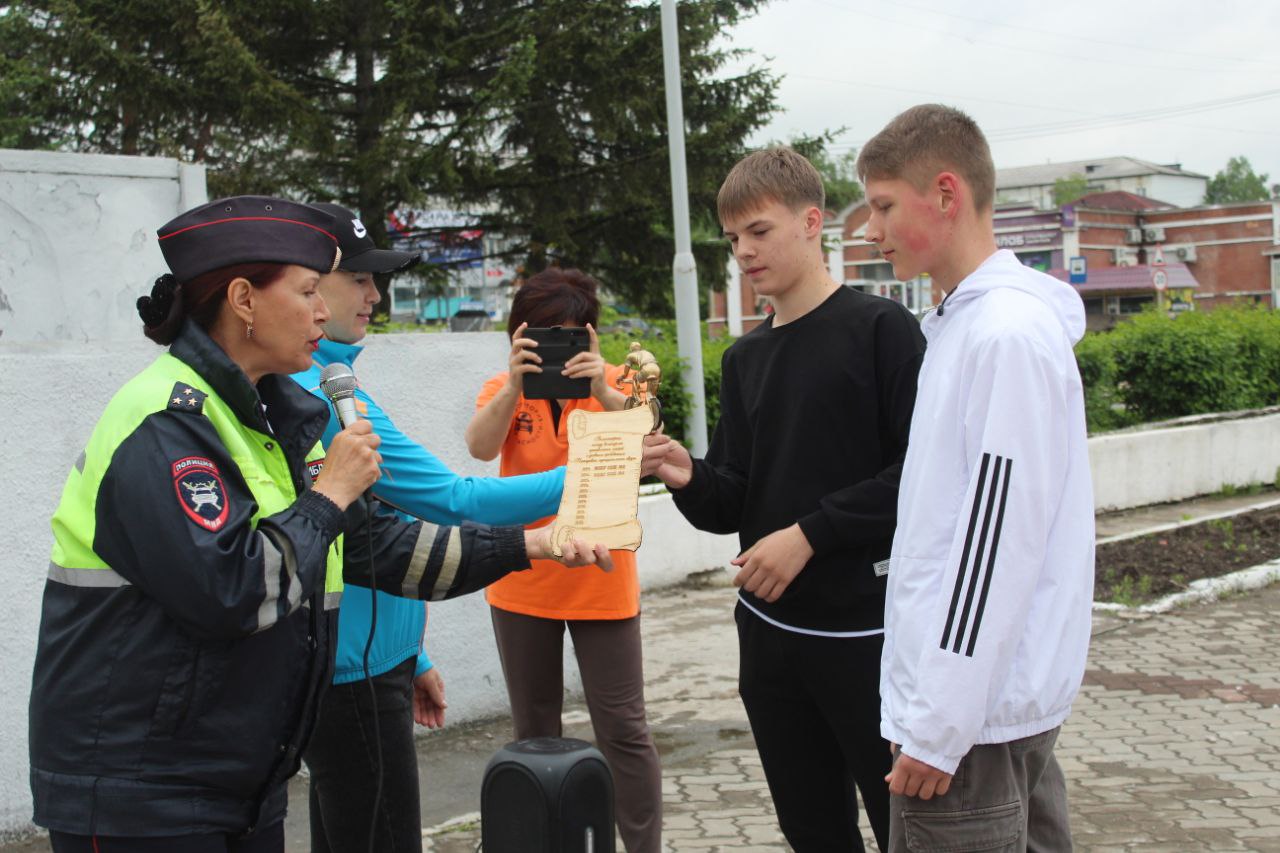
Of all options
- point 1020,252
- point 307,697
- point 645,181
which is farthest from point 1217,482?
point 1020,252

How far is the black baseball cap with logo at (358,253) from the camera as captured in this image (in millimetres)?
3260

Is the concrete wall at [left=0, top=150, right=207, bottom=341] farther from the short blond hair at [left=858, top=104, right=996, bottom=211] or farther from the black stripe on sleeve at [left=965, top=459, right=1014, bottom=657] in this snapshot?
the black stripe on sleeve at [left=965, top=459, right=1014, bottom=657]

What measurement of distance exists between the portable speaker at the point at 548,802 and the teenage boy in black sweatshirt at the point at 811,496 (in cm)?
56

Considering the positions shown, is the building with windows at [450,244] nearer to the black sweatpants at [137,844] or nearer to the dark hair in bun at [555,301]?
the dark hair in bun at [555,301]

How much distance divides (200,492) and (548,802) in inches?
46.7

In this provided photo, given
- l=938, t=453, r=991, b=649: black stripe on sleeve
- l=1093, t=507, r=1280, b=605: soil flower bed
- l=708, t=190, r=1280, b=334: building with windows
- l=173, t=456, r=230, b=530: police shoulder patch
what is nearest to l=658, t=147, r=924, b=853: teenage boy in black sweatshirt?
l=938, t=453, r=991, b=649: black stripe on sleeve

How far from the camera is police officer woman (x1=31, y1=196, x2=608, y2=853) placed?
2.14 meters

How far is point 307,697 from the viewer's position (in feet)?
7.95

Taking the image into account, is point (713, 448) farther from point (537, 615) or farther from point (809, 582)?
point (537, 615)

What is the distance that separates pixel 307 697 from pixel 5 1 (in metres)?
22.6

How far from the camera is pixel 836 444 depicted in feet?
10.4

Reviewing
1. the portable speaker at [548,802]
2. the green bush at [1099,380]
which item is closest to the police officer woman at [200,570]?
the portable speaker at [548,802]

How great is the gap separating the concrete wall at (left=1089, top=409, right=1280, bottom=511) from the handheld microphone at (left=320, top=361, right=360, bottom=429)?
10.5 meters

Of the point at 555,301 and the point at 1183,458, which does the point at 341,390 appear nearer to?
the point at 555,301
